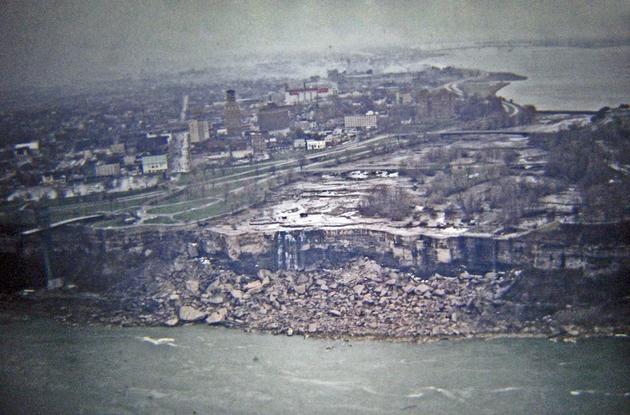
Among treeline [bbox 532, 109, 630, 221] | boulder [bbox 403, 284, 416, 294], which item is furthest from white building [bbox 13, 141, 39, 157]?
treeline [bbox 532, 109, 630, 221]

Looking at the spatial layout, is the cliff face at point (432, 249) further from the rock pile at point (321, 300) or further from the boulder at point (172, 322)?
the boulder at point (172, 322)

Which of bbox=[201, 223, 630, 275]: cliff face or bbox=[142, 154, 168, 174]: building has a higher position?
bbox=[142, 154, 168, 174]: building

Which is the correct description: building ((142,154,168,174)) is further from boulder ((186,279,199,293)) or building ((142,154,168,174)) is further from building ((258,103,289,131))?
boulder ((186,279,199,293))

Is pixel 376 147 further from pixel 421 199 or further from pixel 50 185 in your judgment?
pixel 50 185

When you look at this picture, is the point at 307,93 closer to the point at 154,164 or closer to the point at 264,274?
the point at 154,164

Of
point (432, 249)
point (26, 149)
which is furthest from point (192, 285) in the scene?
point (26, 149)

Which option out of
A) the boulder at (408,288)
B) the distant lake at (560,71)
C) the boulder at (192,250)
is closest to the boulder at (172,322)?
the boulder at (192,250)
